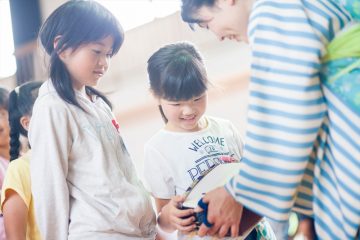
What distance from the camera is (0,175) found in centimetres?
172

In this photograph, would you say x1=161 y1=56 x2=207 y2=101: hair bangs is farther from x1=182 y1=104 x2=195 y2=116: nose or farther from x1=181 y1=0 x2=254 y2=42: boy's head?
x1=181 y1=0 x2=254 y2=42: boy's head

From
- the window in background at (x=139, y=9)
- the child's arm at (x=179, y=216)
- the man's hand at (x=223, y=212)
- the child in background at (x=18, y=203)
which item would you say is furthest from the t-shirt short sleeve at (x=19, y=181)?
the window in background at (x=139, y=9)

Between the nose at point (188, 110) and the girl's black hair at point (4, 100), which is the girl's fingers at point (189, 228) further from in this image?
the girl's black hair at point (4, 100)

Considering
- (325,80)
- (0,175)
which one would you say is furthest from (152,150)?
(325,80)

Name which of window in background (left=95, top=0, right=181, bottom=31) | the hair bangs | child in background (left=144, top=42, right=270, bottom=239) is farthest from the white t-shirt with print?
window in background (left=95, top=0, right=181, bottom=31)

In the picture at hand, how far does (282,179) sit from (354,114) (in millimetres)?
143

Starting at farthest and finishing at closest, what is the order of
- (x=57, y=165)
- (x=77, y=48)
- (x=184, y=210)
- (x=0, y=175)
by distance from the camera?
(x=0, y=175)
(x=77, y=48)
(x=57, y=165)
(x=184, y=210)

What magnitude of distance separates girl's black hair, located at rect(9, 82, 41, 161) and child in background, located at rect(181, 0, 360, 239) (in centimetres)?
93

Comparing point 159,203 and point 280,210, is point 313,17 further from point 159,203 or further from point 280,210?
point 159,203

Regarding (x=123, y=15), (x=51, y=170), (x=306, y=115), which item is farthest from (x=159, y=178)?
(x=123, y=15)

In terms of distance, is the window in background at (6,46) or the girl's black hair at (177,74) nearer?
the girl's black hair at (177,74)

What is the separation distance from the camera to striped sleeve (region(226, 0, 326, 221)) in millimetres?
816

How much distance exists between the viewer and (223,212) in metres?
0.90

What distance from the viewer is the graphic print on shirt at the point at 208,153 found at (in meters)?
1.37
